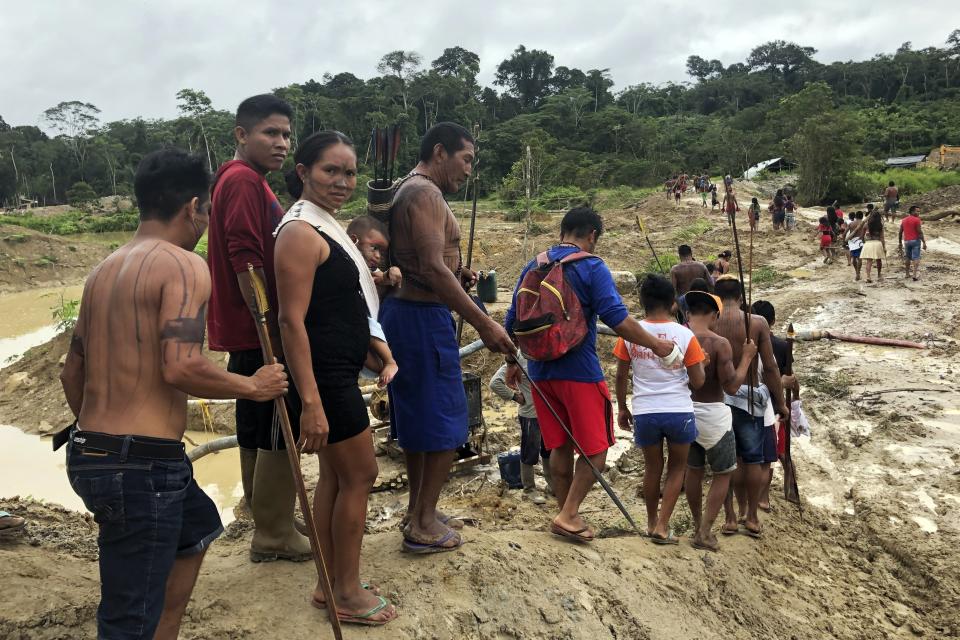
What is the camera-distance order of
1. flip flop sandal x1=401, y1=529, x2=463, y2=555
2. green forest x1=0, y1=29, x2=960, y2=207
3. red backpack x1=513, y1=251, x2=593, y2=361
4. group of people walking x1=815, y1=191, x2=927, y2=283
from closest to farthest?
1. flip flop sandal x1=401, y1=529, x2=463, y2=555
2. red backpack x1=513, y1=251, x2=593, y2=361
3. group of people walking x1=815, y1=191, x2=927, y2=283
4. green forest x1=0, y1=29, x2=960, y2=207

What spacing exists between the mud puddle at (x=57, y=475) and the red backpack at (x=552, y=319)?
4826mm

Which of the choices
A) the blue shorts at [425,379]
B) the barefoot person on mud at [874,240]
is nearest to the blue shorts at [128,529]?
the blue shorts at [425,379]

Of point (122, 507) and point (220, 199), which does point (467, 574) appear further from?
point (220, 199)

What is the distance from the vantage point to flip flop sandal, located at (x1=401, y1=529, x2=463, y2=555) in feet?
9.82

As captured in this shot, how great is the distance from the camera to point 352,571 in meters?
2.47

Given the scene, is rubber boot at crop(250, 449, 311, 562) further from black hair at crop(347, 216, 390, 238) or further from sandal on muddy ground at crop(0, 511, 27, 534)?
sandal on muddy ground at crop(0, 511, 27, 534)

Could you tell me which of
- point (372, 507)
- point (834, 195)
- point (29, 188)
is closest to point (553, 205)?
point (834, 195)

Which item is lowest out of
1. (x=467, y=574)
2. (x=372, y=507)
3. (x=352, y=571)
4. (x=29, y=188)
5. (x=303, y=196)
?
(x=372, y=507)

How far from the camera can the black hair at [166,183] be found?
202 centimetres

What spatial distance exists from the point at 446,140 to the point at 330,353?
4.15 ft

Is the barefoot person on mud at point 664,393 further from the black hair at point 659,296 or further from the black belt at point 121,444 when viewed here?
the black belt at point 121,444

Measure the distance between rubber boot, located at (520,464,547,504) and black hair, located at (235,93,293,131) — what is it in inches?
138

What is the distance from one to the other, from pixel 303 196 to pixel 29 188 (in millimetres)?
62135

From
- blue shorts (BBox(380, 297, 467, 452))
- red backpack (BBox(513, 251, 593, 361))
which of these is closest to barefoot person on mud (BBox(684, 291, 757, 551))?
red backpack (BBox(513, 251, 593, 361))
